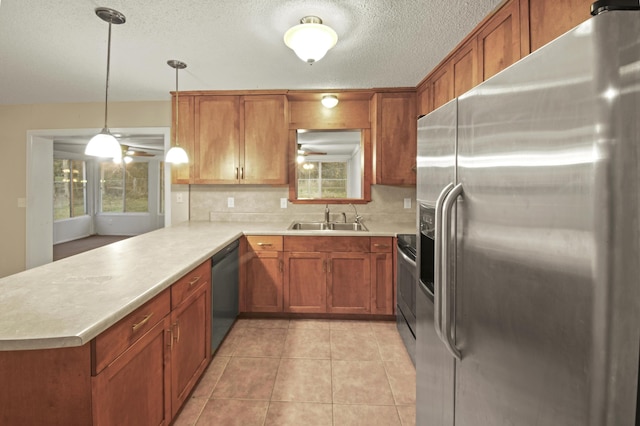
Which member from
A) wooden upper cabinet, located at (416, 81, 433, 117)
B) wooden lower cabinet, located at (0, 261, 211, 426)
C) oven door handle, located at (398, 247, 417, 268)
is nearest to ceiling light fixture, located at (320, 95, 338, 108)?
wooden upper cabinet, located at (416, 81, 433, 117)

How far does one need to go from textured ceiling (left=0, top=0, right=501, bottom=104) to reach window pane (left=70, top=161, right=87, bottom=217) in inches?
224

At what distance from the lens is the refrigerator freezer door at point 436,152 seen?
1027mm

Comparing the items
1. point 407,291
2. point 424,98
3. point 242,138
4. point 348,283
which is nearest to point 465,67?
point 424,98

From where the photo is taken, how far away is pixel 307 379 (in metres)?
2.21

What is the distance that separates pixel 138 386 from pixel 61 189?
863 cm

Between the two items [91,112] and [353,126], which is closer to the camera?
[353,126]

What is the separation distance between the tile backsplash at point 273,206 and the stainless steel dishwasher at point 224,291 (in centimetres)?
86

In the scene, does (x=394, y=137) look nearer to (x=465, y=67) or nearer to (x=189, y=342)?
(x=465, y=67)

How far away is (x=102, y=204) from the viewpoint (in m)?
9.15

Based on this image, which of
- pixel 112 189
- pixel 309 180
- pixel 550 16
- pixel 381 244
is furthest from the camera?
pixel 112 189

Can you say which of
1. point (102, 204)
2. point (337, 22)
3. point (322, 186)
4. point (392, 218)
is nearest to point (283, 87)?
point (322, 186)

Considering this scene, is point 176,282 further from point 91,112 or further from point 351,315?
point 91,112

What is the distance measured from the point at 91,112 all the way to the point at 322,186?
9.23 feet

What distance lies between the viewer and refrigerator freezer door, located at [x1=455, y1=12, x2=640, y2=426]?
1.67ft
